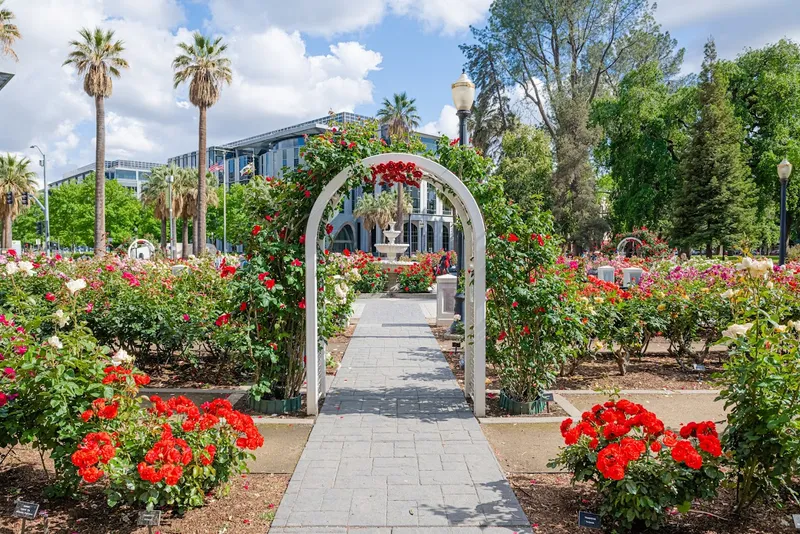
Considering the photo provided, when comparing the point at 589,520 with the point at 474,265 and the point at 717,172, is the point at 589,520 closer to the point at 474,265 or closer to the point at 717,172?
the point at 474,265

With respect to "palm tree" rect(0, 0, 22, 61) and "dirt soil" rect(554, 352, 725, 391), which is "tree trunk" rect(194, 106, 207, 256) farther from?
"dirt soil" rect(554, 352, 725, 391)

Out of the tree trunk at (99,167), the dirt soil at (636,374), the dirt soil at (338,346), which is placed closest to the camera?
the dirt soil at (636,374)

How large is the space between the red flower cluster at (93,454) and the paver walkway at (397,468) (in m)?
1.07

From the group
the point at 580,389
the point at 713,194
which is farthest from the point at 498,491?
the point at 713,194

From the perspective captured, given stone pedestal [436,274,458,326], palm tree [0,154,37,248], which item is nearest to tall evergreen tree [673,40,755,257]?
stone pedestal [436,274,458,326]

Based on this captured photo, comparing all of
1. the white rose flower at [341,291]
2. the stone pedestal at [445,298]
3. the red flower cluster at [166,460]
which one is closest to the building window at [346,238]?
the stone pedestal at [445,298]

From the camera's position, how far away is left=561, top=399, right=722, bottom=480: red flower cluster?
309 cm

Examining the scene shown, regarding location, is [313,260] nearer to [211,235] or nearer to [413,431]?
[413,431]

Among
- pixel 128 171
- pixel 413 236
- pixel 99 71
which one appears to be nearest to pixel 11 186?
pixel 99 71

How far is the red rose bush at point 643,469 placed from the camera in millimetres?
3113

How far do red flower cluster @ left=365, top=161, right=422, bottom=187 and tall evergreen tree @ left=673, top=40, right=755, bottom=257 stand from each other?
24.3 metres

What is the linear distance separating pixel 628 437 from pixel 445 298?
8.94 metres

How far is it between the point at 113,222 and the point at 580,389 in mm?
52495

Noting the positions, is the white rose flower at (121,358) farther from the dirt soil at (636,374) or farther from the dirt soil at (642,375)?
the dirt soil at (642,375)
